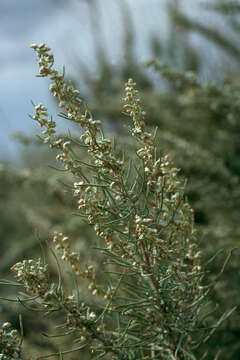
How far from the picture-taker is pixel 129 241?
0.28 m

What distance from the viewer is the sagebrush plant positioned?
0.86 ft

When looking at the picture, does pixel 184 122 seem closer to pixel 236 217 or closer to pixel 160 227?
pixel 236 217

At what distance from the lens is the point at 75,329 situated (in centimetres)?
28

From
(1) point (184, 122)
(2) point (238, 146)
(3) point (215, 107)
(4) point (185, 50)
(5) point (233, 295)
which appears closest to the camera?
(5) point (233, 295)

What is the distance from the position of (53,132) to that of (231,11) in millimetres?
716

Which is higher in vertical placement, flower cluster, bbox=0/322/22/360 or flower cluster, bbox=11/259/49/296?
flower cluster, bbox=11/259/49/296

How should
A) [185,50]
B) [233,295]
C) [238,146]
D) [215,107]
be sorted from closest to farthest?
[233,295] < [215,107] < [238,146] < [185,50]

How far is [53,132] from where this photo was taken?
265mm

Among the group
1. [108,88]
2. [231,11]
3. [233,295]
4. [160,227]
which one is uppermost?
[231,11]

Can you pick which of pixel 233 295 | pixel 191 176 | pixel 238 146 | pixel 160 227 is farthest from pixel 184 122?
pixel 160 227

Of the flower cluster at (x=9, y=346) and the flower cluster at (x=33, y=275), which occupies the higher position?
the flower cluster at (x=33, y=275)

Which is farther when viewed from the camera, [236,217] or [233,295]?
[236,217]

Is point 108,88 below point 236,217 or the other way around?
the other way around

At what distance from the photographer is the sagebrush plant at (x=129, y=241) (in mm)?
262
